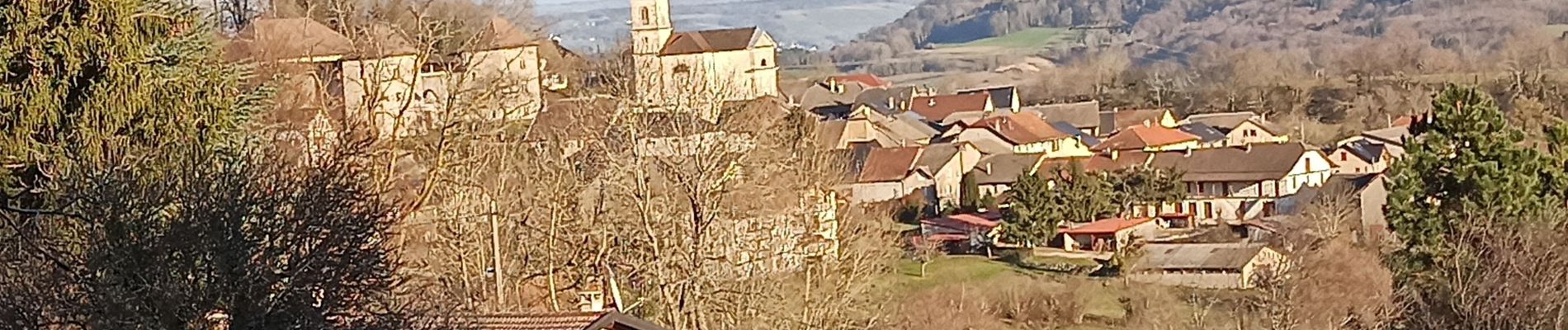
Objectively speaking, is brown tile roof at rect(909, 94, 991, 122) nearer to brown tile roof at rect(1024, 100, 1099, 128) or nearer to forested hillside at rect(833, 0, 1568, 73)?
brown tile roof at rect(1024, 100, 1099, 128)

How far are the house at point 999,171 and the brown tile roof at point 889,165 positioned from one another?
156cm

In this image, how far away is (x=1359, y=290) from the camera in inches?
845

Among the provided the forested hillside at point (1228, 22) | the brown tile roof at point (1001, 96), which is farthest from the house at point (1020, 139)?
the forested hillside at point (1228, 22)

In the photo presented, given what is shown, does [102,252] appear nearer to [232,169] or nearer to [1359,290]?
[232,169]

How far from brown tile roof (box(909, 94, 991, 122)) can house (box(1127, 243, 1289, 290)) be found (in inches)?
1315

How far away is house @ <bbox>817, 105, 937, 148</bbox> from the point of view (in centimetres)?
4747

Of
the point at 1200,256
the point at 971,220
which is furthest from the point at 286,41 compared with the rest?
the point at 971,220

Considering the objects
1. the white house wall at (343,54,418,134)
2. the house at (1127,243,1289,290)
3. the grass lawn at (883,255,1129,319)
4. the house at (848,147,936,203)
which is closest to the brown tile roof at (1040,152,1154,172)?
the house at (848,147,936,203)

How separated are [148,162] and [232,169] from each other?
0.37 m

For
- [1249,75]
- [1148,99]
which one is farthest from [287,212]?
[1249,75]

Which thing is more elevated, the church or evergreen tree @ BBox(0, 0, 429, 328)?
evergreen tree @ BBox(0, 0, 429, 328)

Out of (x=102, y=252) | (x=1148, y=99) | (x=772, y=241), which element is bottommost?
(x=1148, y=99)

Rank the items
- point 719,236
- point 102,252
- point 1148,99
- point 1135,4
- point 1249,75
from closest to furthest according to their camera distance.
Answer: point 102,252 < point 719,236 < point 1148,99 < point 1249,75 < point 1135,4

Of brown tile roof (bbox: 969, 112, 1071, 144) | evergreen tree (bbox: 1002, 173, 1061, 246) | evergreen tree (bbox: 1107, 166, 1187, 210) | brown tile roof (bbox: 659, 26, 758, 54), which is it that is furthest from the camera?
brown tile roof (bbox: 969, 112, 1071, 144)
